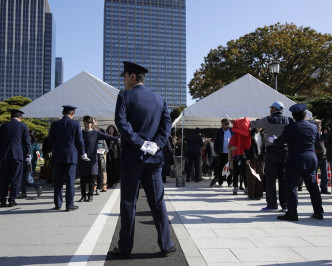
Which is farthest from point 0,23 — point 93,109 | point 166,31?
point 93,109

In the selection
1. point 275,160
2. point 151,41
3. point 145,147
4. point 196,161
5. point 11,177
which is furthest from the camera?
point 151,41

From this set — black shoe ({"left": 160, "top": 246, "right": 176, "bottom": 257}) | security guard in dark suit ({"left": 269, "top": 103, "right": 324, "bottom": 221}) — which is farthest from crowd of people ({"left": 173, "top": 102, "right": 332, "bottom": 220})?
black shoe ({"left": 160, "top": 246, "right": 176, "bottom": 257})

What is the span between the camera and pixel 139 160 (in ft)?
11.1

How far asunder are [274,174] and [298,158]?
91 cm


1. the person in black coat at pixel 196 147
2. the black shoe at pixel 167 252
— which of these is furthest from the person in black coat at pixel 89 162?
the person in black coat at pixel 196 147

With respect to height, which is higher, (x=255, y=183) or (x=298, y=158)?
(x=298, y=158)

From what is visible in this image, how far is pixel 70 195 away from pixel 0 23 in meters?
162

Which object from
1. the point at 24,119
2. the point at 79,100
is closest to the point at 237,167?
the point at 79,100

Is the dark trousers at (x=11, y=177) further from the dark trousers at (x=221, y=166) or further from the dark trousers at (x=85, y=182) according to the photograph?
the dark trousers at (x=221, y=166)

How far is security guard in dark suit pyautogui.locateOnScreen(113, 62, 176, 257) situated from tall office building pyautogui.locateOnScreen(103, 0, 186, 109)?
517 feet

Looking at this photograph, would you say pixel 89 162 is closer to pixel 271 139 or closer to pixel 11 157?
pixel 11 157

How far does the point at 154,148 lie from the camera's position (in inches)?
133

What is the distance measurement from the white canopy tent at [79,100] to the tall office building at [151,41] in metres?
149

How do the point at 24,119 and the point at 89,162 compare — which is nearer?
the point at 89,162
